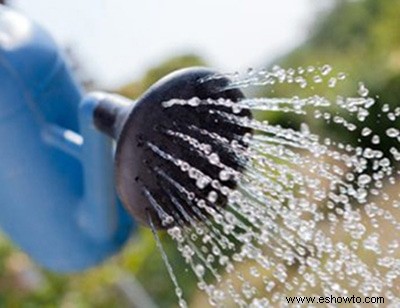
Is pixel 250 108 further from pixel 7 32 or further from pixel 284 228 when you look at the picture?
pixel 7 32

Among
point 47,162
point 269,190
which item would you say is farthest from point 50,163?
point 269,190

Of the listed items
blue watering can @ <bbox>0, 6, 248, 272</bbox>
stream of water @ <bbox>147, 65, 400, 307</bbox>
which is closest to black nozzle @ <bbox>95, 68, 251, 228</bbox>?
stream of water @ <bbox>147, 65, 400, 307</bbox>

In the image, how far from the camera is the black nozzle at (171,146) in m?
0.87

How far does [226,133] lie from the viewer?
0.90 meters

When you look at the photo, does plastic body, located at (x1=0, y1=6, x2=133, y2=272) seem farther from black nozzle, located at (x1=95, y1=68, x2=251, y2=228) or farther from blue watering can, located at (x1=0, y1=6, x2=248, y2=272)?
black nozzle, located at (x1=95, y1=68, x2=251, y2=228)

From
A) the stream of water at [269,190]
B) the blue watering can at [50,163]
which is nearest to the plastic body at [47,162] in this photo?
the blue watering can at [50,163]

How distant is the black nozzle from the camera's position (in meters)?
0.87

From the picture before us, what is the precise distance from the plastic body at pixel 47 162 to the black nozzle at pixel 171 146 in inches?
13.4

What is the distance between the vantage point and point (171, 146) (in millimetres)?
883

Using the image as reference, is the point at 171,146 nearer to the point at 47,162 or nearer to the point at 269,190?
the point at 269,190

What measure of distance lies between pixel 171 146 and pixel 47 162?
0.44 meters

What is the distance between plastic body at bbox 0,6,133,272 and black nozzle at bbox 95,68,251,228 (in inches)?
13.4

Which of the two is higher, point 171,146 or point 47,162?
point 171,146

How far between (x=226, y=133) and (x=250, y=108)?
0.03m
